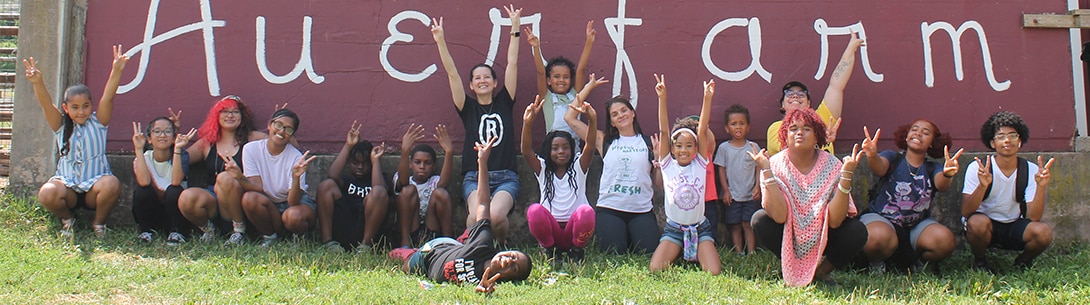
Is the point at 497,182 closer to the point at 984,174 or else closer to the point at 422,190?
the point at 422,190

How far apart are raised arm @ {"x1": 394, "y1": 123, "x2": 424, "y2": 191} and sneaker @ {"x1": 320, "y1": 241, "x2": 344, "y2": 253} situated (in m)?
0.57

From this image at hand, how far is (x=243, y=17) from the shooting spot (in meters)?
6.54

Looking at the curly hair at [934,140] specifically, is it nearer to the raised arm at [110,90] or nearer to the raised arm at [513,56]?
the raised arm at [513,56]

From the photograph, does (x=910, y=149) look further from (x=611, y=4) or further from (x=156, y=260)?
(x=156, y=260)

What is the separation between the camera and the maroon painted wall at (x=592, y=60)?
6.51 meters

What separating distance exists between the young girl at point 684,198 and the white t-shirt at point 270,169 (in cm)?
242

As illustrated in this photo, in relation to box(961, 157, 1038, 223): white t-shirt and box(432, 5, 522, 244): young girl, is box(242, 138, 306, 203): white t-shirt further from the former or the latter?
box(961, 157, 1038, 223): white t-shirt

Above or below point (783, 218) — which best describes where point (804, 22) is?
above

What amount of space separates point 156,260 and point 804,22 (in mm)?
4739

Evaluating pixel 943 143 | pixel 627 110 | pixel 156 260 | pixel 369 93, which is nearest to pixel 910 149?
pixel 943 143

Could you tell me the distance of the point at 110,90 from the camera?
594 cm

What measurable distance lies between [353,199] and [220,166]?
976 millimetres

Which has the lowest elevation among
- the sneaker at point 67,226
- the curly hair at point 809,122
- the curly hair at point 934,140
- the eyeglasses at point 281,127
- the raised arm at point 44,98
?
the sneaker at point 67,226

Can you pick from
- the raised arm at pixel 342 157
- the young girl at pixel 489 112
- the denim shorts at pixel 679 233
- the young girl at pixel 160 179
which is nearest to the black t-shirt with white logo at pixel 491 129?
the young girl at pixel 489 112
